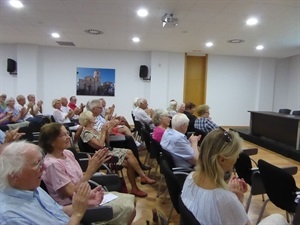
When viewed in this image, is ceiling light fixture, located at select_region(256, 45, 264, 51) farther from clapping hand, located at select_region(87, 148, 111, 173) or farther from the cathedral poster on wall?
clapping hand, located at select_region(87, 148, 111, 173)

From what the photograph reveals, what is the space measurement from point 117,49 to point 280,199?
8.03m

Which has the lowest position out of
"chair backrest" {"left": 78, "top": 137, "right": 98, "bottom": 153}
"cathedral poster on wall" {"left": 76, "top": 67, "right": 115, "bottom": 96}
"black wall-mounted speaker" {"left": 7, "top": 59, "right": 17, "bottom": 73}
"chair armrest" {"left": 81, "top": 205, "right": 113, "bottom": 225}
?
"chair armrest" {"left": 81, "top": 205, "right": 113, "bottom": 225}

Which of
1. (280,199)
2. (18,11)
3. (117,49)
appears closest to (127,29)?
(18,11)

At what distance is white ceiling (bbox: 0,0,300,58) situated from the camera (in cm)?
442

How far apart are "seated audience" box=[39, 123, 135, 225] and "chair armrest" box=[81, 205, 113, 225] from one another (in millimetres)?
257

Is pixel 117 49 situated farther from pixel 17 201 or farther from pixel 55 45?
pixel 17 201

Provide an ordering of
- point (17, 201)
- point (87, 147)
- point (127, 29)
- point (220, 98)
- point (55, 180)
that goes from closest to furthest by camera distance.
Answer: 1. point (17, 201)
2. point (55, 180)
3. point (87, 147)
4. point (127, 29)
5. point (220, 98)

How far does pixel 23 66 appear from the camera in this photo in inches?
340

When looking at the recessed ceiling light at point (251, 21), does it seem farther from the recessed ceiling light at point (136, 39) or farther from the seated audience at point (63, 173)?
the seated audience at point (63, 173)

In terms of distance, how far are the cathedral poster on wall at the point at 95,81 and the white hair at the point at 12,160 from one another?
324 inches

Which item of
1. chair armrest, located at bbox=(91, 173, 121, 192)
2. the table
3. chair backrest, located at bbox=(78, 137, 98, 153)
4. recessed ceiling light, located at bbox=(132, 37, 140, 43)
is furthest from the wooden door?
→ chair armrest, located at bbox=(91, 173, 121, 192)

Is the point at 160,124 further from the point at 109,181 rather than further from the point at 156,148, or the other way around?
the point at 109,181

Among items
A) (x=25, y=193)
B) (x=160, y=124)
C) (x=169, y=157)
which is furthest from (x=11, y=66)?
(x=25, y=193)

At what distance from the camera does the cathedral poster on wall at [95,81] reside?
925cm
